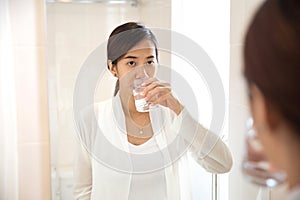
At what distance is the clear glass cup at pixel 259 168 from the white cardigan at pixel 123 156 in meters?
0.51

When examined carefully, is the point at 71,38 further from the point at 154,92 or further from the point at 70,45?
the point at 154,92

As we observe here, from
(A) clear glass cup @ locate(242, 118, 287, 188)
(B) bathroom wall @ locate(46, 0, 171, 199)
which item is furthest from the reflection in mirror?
(A) clear glass cup @ locate(242, 118, 287, 188)

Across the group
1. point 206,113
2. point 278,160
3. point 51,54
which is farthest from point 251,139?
point 51,54

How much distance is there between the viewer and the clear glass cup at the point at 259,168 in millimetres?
401

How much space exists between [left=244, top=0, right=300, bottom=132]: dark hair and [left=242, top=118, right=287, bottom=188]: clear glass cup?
73 millimetres

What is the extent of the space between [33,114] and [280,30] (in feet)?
3.05

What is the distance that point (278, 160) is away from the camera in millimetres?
372

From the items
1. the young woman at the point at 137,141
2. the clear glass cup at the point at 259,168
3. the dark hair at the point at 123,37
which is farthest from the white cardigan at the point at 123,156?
the clear glass cup at the point at 259,168

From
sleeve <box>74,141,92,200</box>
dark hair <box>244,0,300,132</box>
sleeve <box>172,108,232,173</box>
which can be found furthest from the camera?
sleeve <box>74,141,92,200</box>

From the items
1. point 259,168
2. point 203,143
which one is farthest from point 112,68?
point 259,168

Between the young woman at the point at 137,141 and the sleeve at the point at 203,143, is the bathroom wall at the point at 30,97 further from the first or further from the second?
the sleeve at the point at 203,143

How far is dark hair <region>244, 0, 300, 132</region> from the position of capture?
0.33m

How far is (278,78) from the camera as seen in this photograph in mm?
335

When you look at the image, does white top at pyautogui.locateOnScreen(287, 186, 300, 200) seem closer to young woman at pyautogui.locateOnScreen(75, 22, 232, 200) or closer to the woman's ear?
young woman at pyautogui.locateOnScreen(75, 22, 232, 200)
